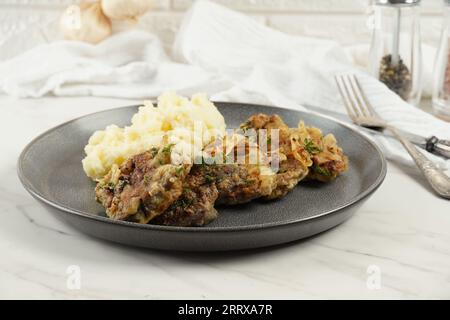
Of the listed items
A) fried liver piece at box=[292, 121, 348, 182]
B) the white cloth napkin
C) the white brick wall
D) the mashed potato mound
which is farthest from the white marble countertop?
the white brick wall

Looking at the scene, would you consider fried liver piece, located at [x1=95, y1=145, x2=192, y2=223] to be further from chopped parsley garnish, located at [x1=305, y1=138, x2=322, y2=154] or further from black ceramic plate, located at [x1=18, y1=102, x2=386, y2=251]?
chopped parsley garnish, located at [x1=305, y1=138, x2=322, y2=154]

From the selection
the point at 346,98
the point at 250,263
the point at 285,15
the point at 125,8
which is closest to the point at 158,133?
the point at 250,263

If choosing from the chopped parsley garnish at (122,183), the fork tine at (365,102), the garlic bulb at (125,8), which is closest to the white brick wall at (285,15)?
the garlic bulb at (125,8)

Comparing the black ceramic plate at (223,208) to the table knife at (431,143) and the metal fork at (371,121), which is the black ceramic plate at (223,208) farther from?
the table knife at (431,143)

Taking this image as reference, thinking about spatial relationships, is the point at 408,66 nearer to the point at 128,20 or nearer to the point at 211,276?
the point at 128,20

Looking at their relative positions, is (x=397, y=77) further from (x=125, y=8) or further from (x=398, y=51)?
(x=125, y=8)

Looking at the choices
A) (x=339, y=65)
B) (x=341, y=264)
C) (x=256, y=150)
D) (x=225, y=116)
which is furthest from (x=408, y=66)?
(x=341, y=264)

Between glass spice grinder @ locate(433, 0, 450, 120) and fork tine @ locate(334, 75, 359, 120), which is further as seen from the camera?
glass spice grinder @ locate(433, 0, 450, 120)
